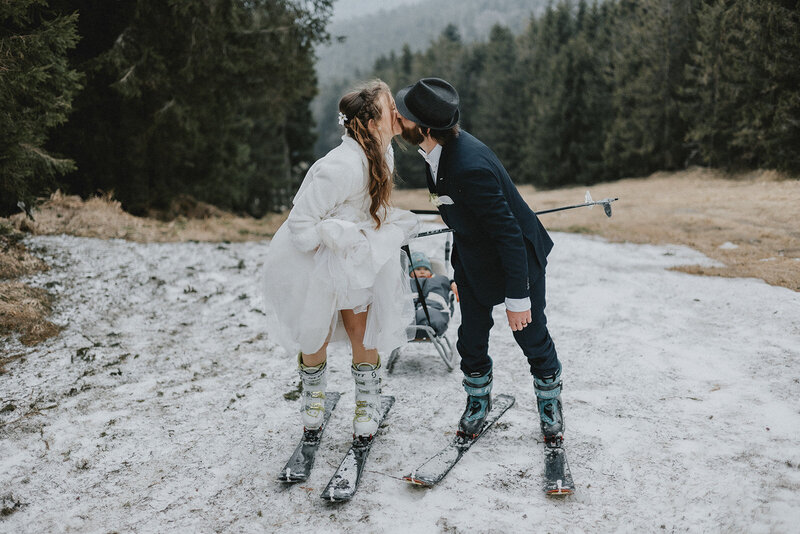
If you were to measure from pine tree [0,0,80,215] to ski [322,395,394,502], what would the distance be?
4.52m

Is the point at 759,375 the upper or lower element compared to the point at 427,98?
lower

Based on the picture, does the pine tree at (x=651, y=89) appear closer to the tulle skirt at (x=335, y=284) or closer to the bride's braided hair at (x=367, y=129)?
the bride's braided hair at (x=367, y=129)

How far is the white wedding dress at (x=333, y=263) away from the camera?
9.14 ft

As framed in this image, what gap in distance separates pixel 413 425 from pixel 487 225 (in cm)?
155

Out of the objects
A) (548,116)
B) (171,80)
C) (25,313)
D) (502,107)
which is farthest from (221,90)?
A: (502,107)

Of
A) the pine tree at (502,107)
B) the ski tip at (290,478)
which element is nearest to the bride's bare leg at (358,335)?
the ski tip at (290,478)

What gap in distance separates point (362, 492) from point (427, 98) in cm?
212

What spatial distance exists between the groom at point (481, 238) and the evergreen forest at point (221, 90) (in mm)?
319

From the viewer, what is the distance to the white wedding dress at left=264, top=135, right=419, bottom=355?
2.79 meters

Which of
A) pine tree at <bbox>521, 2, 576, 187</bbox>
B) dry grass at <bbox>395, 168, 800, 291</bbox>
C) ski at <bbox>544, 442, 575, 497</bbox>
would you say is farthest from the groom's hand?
pine tree at <bbox>521, 2, 576, 187</bbox>

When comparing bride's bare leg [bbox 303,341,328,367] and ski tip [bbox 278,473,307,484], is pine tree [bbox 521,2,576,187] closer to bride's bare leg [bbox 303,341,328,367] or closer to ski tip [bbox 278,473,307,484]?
bride's bare leg [bbox 303,341,328,367]

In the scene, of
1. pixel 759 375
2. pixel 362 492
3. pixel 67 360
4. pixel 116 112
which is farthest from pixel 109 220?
pixel 759 375

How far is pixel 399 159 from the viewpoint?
4981cm

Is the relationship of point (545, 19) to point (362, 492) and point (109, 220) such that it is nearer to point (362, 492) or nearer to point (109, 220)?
point (109, 220)
